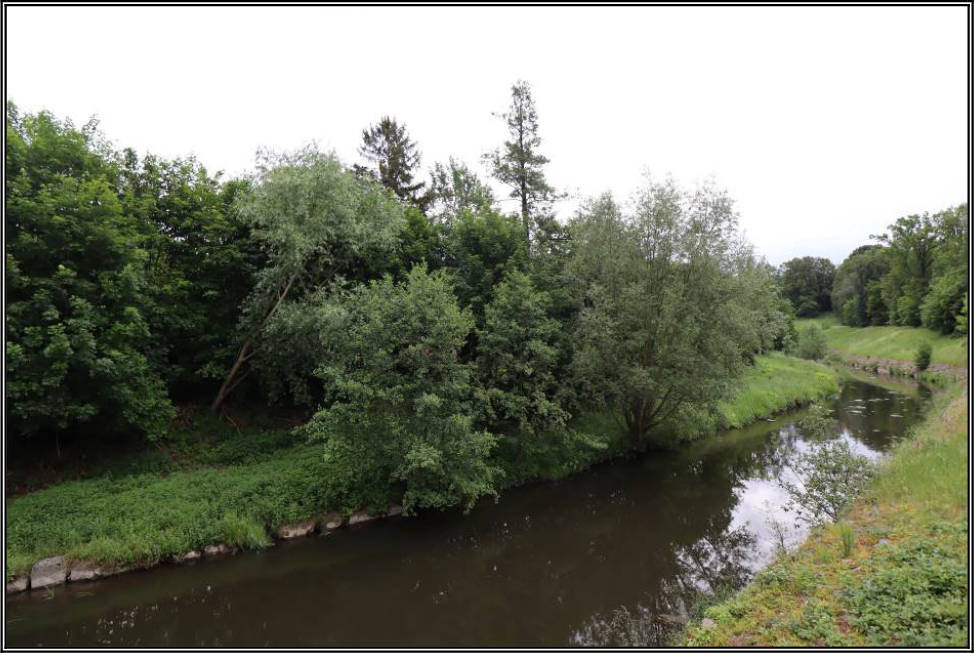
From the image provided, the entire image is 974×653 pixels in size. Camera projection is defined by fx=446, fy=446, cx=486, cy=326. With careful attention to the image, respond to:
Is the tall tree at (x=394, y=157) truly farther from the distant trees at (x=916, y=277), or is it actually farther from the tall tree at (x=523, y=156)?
the distant trees at (x=916, y=277)

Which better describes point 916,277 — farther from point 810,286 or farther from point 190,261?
point 190,261

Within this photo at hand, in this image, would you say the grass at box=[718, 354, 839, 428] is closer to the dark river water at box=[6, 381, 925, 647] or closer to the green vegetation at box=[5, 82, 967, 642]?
the green vegetation at box=[5, 82, 967, 642]

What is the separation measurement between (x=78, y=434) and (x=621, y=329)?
1820 centimetres

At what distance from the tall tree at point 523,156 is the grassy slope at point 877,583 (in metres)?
19.0

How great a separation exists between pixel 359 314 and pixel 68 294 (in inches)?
303

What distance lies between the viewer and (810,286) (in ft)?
293

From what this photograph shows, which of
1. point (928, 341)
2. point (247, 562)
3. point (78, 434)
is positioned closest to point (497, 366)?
point (247, 562)

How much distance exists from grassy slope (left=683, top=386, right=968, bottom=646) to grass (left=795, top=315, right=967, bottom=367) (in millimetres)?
36574

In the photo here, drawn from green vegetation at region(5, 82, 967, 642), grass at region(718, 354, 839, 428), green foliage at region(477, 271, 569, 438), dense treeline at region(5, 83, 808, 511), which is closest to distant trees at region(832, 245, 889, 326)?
grass at region(718, 354, 839, 428)

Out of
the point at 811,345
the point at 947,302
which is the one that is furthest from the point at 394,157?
the point at 947,302

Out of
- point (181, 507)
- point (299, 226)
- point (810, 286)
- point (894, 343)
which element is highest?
point (810, 286)

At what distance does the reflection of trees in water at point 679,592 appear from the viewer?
8305 mm

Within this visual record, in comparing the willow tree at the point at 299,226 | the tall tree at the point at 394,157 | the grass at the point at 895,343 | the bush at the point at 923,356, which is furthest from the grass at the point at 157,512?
the bush at the point at 923,356

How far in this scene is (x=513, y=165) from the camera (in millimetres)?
24484
